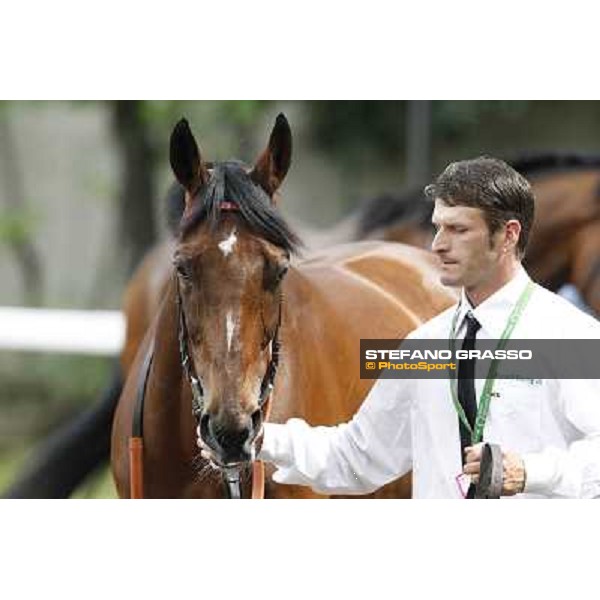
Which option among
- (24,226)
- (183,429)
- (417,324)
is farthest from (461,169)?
(24,226)

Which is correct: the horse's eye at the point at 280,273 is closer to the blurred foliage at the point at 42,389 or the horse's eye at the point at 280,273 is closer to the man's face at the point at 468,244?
the man's face at the point at 468,244

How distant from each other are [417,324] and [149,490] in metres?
0.69

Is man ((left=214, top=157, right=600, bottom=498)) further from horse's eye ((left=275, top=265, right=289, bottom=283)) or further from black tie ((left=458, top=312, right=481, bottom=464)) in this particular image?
horse's eye ((left=275, top=265, right=289, bottom=283))

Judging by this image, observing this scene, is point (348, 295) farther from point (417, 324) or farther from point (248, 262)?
point (248, 262)

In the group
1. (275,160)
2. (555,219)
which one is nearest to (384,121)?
(555,219)

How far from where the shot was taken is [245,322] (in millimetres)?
2457

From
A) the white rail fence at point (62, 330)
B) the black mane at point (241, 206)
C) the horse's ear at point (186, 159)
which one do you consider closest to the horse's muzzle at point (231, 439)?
the black mane at point (241, 206)

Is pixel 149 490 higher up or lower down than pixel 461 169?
lower down

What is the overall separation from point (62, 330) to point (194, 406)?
3.57ft

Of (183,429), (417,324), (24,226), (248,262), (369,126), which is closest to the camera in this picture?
(248,262)

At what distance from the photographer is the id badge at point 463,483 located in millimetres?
2713

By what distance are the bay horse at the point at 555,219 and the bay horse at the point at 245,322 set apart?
1.27 feet

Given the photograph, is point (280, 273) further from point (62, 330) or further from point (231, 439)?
point (62, 330)

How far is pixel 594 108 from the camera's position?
10.1 ft
